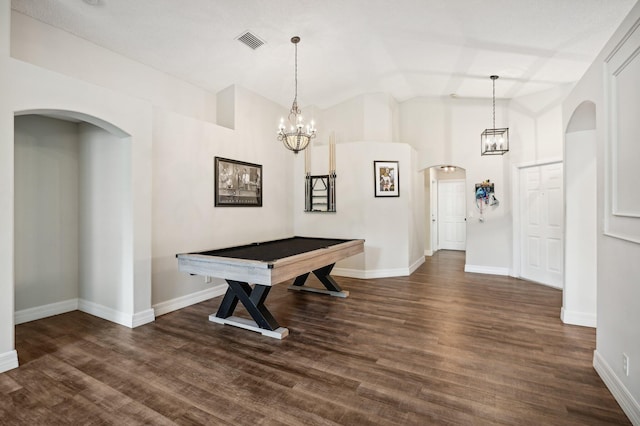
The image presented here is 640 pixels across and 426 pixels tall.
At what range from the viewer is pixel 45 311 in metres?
3.81

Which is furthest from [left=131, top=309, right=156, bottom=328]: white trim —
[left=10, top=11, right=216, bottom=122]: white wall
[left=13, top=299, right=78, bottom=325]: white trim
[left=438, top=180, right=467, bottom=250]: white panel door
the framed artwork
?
[left=438, top=180, right=467, bottom=250]: white panel door

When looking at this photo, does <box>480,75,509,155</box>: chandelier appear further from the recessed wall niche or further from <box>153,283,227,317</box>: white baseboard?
the recessed wall niche

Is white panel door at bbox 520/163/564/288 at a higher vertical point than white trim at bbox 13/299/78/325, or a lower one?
higher

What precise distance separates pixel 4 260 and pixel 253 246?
92.2 inches

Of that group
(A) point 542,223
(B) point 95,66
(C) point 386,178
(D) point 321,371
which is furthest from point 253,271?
(A) point 542,223

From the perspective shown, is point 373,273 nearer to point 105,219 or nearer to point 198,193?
point 198,193

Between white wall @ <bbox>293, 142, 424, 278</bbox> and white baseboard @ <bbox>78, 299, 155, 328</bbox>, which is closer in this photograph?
white baseboard @ <bbox>78, 299, 155, 328</bbox>

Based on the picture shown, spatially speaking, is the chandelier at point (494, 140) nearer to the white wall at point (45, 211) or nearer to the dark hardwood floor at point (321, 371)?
the dark hardwood floor at point (321, 371)

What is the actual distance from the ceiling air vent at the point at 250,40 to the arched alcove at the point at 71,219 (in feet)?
5.96

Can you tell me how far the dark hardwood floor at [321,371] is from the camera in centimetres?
200

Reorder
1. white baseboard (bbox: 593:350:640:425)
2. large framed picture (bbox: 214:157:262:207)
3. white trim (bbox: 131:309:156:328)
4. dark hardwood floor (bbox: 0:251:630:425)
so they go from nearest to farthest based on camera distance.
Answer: white baseboard (bbox: 593:350:640:425)
dark hardwood floor (bbox: 0:251:630:425)
white trim (bbox: 131:309:156:328)
large framed picture (bbox: 214:157:262:207)

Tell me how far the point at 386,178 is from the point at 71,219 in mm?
4854

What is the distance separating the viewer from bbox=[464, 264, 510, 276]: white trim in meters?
5.95

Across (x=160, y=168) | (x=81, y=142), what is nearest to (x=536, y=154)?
(x=160, y=168)
